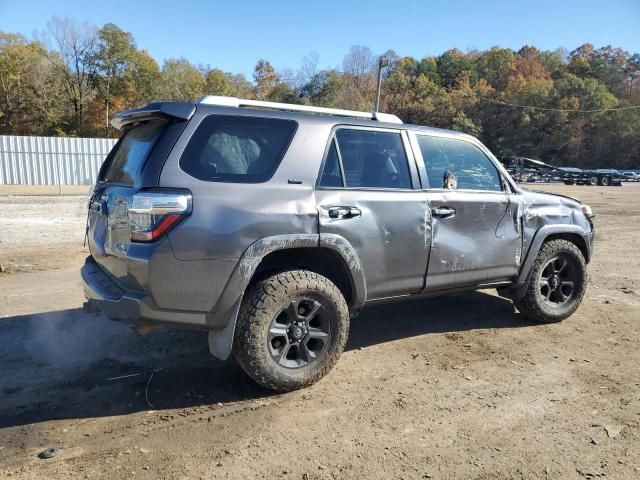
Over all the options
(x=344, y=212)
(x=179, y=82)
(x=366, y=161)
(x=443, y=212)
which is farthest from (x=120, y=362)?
(x=179, y=82)

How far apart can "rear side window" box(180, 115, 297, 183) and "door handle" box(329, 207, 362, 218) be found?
0.51m

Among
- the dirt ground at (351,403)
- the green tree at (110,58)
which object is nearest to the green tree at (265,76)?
the green tree at (110,58)

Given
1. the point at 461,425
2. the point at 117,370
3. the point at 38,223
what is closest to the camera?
the point at 461,425

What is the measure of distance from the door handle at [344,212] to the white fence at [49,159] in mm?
22896

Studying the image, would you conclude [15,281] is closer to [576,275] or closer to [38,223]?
[38,223]

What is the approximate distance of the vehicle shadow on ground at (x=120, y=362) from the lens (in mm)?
3357

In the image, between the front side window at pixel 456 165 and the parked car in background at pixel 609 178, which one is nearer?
the front side window at pixel 456 165

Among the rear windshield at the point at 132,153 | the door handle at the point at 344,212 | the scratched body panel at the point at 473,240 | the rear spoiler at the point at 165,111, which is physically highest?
the rear spoiler at the point at 165,111

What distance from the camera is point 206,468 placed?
8.74 feet

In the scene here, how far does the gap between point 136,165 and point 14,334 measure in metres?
2.45

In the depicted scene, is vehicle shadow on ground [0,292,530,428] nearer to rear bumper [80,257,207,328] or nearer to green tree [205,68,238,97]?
rear bumper [80,257,207,328]

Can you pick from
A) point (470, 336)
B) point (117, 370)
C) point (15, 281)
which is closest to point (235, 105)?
point (117, 370)

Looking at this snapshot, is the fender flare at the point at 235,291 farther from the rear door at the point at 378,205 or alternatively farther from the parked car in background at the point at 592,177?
the parked car in background at the point at 592,177

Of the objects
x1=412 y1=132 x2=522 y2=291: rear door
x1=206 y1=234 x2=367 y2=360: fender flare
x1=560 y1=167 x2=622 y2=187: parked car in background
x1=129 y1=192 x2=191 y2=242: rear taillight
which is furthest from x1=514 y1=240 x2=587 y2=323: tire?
x1=560 y1=167 x2=622 y2=187: parked car in background
